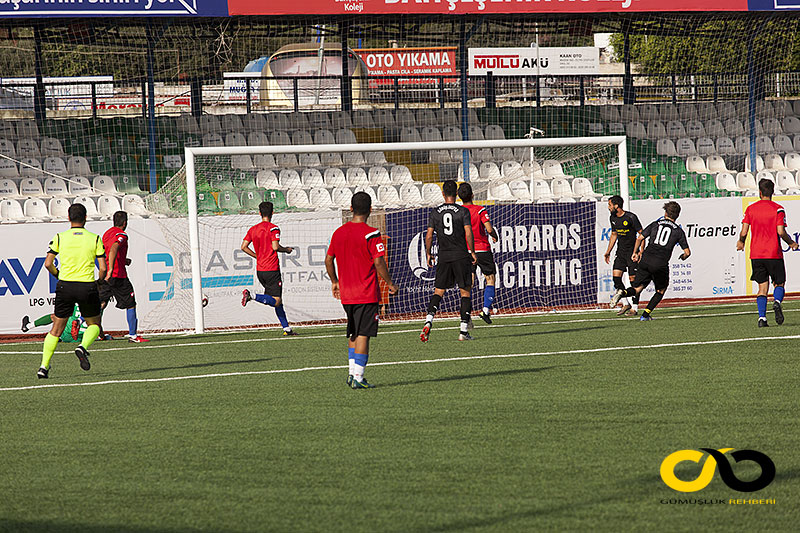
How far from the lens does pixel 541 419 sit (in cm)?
700

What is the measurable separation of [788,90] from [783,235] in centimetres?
1563

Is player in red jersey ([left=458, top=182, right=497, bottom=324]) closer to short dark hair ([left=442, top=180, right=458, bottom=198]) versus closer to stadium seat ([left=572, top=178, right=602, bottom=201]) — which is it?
short dark hair ([left=442, top=180, right=458, bottom=198])

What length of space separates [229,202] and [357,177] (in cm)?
385

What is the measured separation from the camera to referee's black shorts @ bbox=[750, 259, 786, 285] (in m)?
13.0

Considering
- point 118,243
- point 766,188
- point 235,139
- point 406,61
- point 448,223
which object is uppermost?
point 406,61

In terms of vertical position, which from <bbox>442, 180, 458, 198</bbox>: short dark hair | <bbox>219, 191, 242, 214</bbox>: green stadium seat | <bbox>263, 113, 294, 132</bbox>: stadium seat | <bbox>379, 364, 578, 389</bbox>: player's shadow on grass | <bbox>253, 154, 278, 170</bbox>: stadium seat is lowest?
<bbox>379, 364, 578, 389</bbox>: player's shadow on grass

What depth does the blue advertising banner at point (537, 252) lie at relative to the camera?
1730 cm

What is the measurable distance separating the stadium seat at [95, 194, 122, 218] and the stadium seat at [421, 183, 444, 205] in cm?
658

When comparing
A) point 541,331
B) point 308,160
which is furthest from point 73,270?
point 308,160

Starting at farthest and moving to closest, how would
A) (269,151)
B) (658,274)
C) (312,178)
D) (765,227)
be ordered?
(312,178) → (269,151) → (658,274) → (765,227)

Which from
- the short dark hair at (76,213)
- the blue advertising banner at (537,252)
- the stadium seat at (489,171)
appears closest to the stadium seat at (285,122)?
the stadium seat at (489,171)

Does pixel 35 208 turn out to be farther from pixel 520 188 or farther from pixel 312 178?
pixel 520 188

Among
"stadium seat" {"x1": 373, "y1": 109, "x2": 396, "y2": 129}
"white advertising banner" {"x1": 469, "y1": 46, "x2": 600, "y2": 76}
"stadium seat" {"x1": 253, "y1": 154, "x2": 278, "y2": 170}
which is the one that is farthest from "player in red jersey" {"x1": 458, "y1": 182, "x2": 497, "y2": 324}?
"white advertising banner" {"x1": 469, "y1": 46, "x2": 600, "y2": 76}

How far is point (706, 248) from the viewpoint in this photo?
1831 cm
